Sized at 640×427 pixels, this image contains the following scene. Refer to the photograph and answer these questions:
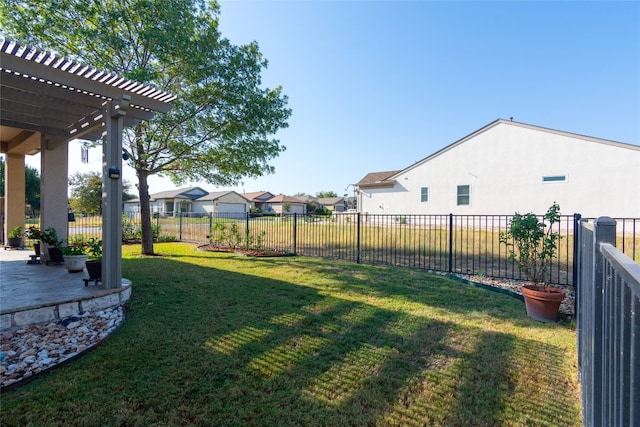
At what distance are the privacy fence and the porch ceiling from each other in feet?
18.0

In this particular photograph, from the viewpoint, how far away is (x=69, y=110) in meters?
5.13

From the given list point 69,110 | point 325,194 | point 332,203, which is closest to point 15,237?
point 69,110

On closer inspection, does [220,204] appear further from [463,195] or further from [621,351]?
[621,351]

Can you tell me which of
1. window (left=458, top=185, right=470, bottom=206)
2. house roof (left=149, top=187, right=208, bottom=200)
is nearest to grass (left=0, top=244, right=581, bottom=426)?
window (left=458, top=185, right=470, bottom=206)

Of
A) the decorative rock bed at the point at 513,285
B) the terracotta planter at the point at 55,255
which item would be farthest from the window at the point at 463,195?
the terracotta planter at the point at 55,255

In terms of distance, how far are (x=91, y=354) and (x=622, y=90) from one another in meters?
16.3

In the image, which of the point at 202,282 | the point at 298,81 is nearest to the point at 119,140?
the point at 202,282

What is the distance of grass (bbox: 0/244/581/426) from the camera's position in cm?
229

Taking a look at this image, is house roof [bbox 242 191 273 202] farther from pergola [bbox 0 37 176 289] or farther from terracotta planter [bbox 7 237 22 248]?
pergola [bbox 0 37 176 289]

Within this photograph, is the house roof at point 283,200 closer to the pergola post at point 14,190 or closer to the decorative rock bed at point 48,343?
the pergola post at point 14,190

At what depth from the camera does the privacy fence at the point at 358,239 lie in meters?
8.05

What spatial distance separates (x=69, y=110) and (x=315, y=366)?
5644mm

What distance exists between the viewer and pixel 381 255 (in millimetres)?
9633

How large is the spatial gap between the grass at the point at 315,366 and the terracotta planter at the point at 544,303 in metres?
0.16
